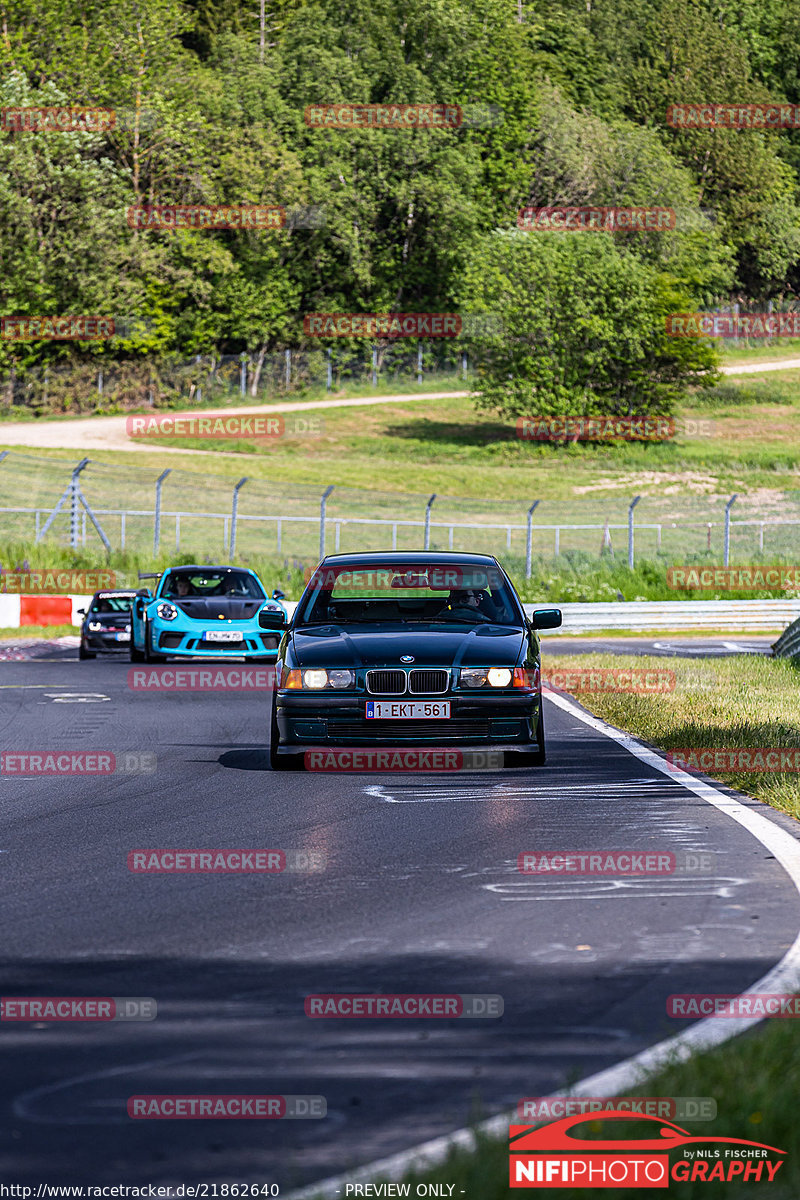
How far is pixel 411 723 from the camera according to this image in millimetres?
11281

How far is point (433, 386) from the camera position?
8588 centimetres

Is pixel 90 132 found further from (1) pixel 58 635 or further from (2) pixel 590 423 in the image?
(1) pixel 58 635

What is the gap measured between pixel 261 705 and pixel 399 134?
226 ft

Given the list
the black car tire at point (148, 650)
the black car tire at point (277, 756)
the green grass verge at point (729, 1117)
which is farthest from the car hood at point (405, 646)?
the black car tire at point (148, 650)

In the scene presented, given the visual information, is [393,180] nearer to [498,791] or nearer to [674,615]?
[674,615]

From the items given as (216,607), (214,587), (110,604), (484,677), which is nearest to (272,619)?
(484,677)

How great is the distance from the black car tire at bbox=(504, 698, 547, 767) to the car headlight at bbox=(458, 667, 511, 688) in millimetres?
337

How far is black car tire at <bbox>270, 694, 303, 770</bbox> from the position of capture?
38.1ft

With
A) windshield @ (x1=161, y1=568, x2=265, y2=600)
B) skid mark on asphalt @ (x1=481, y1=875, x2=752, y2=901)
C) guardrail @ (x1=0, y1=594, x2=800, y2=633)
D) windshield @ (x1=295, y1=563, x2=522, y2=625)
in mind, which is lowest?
guardrail @ (x1=0, y1=594, x2=800, y2=633)

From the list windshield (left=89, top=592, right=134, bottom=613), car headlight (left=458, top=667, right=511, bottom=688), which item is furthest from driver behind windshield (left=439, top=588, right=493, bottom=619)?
windshield (left=89, top=592, right=134, bottom=613)

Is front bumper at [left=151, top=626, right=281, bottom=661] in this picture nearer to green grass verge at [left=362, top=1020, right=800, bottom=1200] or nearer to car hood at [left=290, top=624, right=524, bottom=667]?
car hood at [left=290, top=624, right=524, bottom=667]

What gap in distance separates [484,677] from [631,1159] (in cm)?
757

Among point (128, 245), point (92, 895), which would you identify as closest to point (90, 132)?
point (128, 245)

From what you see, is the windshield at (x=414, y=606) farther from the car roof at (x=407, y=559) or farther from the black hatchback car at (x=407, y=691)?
the black hatchback car at (x=407, y=691)
